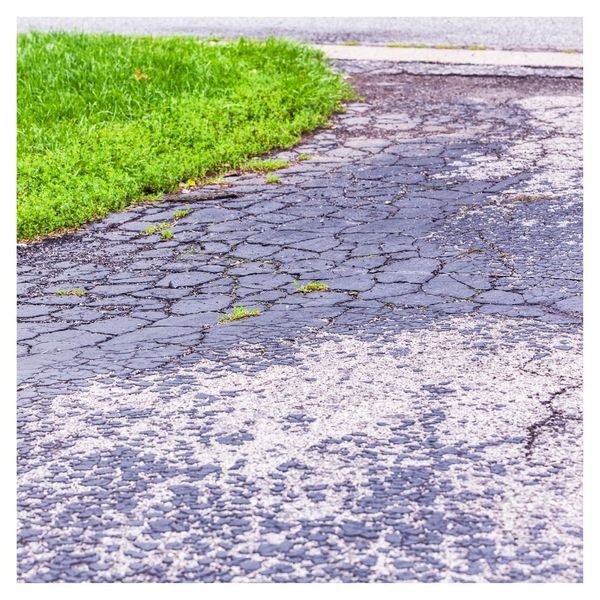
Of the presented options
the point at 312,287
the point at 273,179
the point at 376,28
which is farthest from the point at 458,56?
the point at 312,287

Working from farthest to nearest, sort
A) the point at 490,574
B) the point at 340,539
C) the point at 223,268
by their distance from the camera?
the point at 223,268 < the point at 340,539 < the point at 490,574

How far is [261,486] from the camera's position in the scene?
3.26m

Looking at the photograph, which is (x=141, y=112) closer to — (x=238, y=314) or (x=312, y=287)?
(x=312, y=287)

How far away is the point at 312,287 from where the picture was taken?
484cm

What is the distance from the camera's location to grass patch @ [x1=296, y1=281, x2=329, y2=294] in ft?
15.8

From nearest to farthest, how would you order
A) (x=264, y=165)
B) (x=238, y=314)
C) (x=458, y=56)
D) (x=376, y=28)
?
(x=238, y=314) → (x=264, y=165) → (x=458, y=56) → (x=376, y=28)

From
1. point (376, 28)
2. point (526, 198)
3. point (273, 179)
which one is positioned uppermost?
point (376, 28)

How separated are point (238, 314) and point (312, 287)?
422mm

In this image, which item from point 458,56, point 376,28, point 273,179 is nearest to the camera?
point 273,179

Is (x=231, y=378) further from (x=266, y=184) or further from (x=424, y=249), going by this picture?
(x=266, y=184)

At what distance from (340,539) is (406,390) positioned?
0.97m

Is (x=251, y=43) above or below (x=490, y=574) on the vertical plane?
above


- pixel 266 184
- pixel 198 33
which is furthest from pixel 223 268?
pixel 198 33

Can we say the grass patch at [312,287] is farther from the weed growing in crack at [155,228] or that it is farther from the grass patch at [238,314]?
the weed growing in crack at [155,228]
